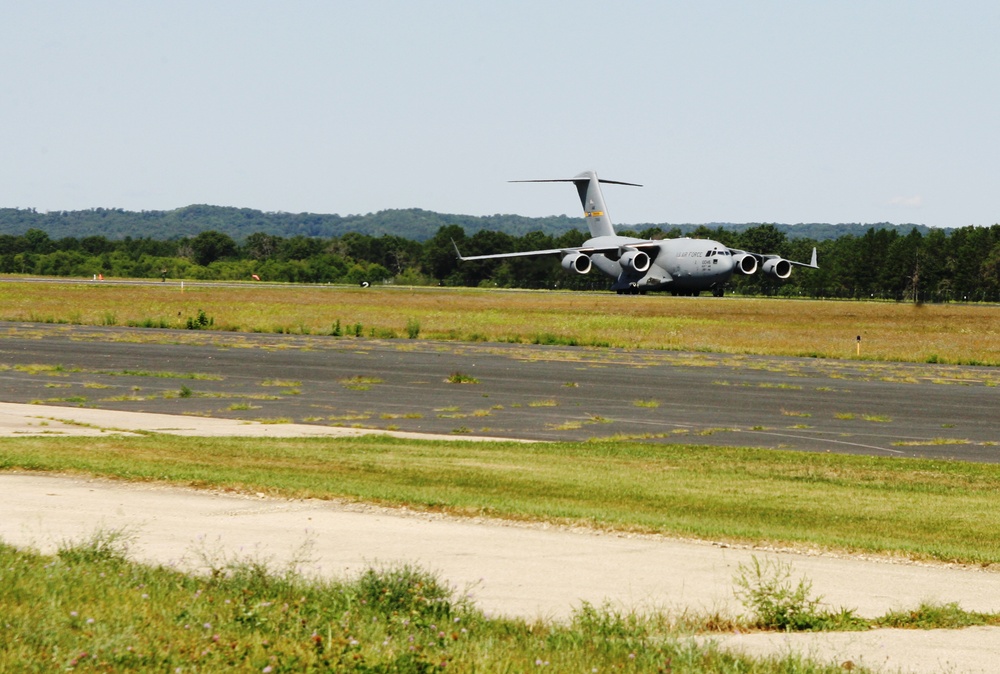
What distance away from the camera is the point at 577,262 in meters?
94.8

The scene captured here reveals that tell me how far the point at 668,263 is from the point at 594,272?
175 ft

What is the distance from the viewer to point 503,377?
38594 mm

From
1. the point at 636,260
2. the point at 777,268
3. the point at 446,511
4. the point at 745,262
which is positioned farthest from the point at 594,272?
the point at 446,511

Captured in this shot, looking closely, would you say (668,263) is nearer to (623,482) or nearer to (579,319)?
(579,319)

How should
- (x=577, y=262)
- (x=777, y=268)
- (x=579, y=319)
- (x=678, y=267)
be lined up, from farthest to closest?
(x=577, y=262)
(x=678, y=267)
(x=777, y=268)
(x=579, y=319)

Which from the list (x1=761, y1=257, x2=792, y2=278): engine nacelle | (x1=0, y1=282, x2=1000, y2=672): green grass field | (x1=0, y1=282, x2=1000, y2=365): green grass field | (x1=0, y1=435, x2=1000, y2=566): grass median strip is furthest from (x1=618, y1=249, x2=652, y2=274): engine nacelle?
(x1=0, y1=435, x2=1000, y2=566): grass median strip

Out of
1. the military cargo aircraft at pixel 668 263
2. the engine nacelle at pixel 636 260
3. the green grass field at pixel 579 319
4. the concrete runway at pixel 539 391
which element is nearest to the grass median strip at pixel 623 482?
the concrete runway at pixel 539 391

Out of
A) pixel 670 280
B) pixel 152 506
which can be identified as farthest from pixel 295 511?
pixel 670 280

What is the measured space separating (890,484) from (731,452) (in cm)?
412

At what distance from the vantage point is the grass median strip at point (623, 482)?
45.1 feet

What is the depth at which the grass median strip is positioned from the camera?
45.1 feet

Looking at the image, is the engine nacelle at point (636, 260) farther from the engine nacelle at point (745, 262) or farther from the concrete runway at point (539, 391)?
the concrete runway at point (539, 391)

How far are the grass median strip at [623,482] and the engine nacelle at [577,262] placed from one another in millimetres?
71559

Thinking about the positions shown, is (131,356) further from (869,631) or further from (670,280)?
(670,280)
